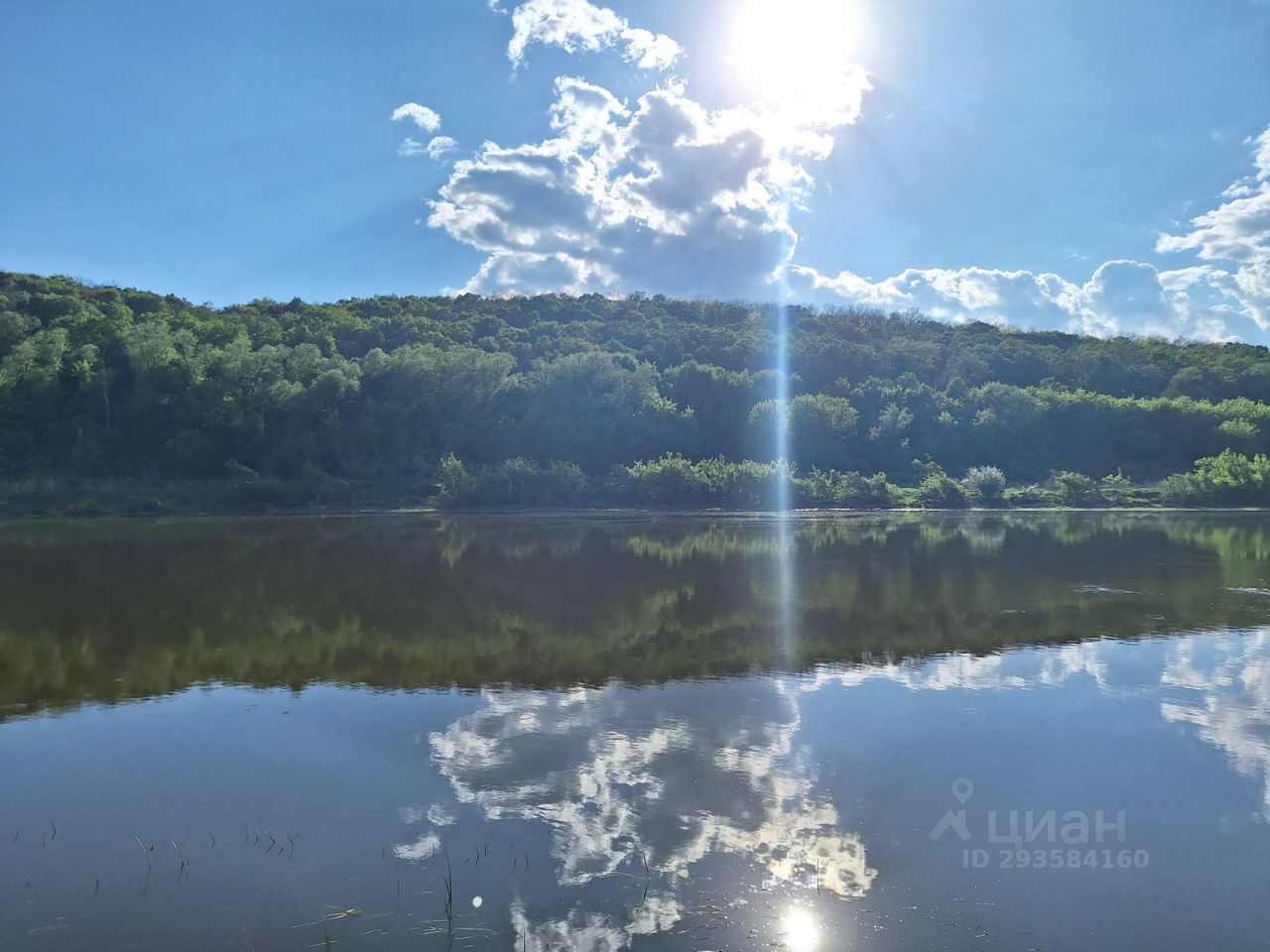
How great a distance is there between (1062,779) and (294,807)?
666 centimetres

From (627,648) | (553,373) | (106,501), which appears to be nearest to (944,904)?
(627,648)

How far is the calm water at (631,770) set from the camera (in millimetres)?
5730

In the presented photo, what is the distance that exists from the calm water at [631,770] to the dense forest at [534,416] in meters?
32.6

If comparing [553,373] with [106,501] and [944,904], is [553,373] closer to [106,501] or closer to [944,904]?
[106,501]

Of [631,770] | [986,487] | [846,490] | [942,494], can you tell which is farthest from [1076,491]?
[631,770]

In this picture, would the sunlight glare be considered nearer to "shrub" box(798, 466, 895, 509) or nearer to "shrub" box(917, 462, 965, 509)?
"shrub" box(798, 466, 895, 509)

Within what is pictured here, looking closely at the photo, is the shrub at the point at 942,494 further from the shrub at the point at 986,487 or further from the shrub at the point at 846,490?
the shrub at the point at 846,490

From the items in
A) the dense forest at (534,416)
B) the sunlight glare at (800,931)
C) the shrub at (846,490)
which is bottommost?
the sunlight glare at (800,931)

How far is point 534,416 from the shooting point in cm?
5625

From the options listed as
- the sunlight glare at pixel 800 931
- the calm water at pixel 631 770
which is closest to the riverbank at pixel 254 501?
the calm water at pixel 631 770

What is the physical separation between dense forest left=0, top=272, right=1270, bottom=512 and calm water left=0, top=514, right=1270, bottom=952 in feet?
107

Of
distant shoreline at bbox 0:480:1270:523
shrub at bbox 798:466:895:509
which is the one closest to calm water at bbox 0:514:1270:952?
distant shoreline at bbox 0:480:1270:523

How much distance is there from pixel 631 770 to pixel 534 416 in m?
48.9

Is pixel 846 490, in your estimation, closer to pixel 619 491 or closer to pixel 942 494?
pixel 942 494
